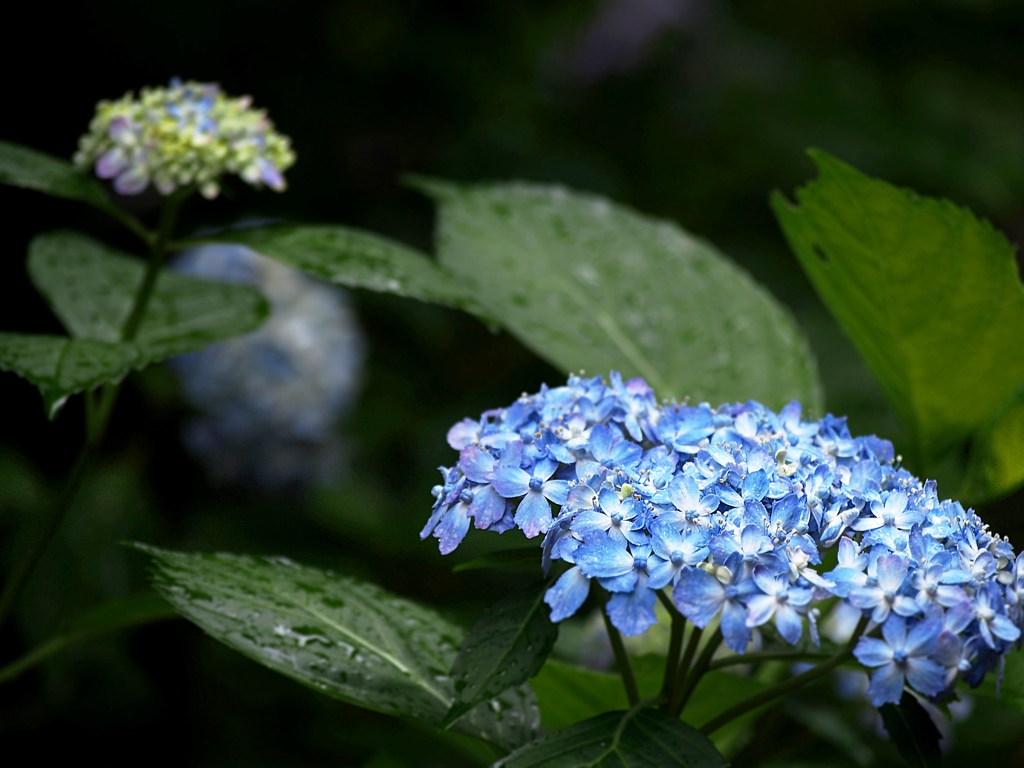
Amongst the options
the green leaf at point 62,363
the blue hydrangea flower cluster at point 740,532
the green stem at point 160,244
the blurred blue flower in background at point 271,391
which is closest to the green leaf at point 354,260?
the green stem at point 160,244

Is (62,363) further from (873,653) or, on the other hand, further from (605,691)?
(873,653)

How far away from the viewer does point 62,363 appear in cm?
91

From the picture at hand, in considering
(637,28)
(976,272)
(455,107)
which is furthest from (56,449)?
(637,28)

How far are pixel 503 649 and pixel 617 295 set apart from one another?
77cm

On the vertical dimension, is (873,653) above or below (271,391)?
above

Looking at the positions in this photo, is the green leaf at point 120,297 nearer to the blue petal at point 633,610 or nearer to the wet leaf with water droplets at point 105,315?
the wet leaf with water droplets at point 105,315

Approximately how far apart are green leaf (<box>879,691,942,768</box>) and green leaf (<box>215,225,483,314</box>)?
1.88 feet

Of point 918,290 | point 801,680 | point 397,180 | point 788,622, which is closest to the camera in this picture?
point 788,622

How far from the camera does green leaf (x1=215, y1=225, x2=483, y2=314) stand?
3.34 ft

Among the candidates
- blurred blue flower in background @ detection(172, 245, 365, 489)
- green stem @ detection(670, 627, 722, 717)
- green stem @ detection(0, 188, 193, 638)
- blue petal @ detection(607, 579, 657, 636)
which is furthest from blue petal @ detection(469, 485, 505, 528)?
blurred blue flower in background @ detection(172, 245, 365, 489)

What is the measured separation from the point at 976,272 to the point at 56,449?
1630mm

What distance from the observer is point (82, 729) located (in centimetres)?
168

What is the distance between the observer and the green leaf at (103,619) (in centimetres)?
101

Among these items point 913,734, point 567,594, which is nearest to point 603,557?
point 567,594
